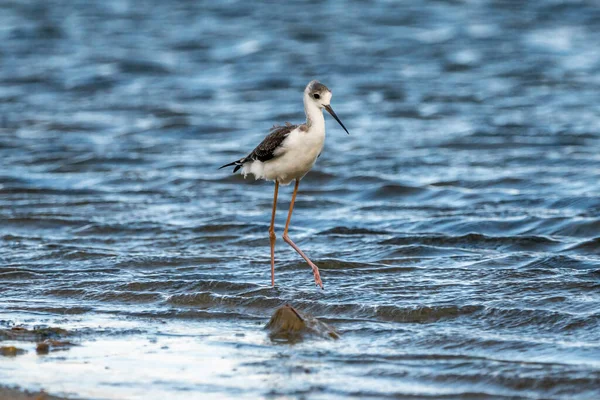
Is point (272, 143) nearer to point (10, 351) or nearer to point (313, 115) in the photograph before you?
point (313, 115)

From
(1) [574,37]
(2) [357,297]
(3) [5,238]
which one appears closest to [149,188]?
(3) [5,238]

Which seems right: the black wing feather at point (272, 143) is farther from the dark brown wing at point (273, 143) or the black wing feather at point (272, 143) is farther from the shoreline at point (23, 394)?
the shoreline at point (23, 394)

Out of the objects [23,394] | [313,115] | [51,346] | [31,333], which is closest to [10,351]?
[51,346]

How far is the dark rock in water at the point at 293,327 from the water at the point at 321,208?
12 cm

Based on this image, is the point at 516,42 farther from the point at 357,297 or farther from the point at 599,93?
the point at 357,297

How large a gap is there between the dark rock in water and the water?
0.12 m

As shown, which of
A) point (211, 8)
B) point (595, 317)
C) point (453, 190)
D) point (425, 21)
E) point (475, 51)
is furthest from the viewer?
point (211, 8)

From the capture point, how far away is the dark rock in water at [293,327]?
6.43 m

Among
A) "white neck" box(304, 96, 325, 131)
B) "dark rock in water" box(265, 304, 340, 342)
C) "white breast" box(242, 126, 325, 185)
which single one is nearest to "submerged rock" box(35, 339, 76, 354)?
"dark rock in water" box(265, 304, 340, 342)

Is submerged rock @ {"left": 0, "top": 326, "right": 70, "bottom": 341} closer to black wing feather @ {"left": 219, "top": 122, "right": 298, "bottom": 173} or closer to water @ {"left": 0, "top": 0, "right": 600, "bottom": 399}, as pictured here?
water @ {"left": 0, "top": 0, "right": 600, "bottom": 399}

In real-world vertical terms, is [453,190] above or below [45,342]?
below

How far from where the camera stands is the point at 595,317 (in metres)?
6.69

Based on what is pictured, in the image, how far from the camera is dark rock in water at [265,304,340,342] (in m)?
6.43

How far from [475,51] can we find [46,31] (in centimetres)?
1065
